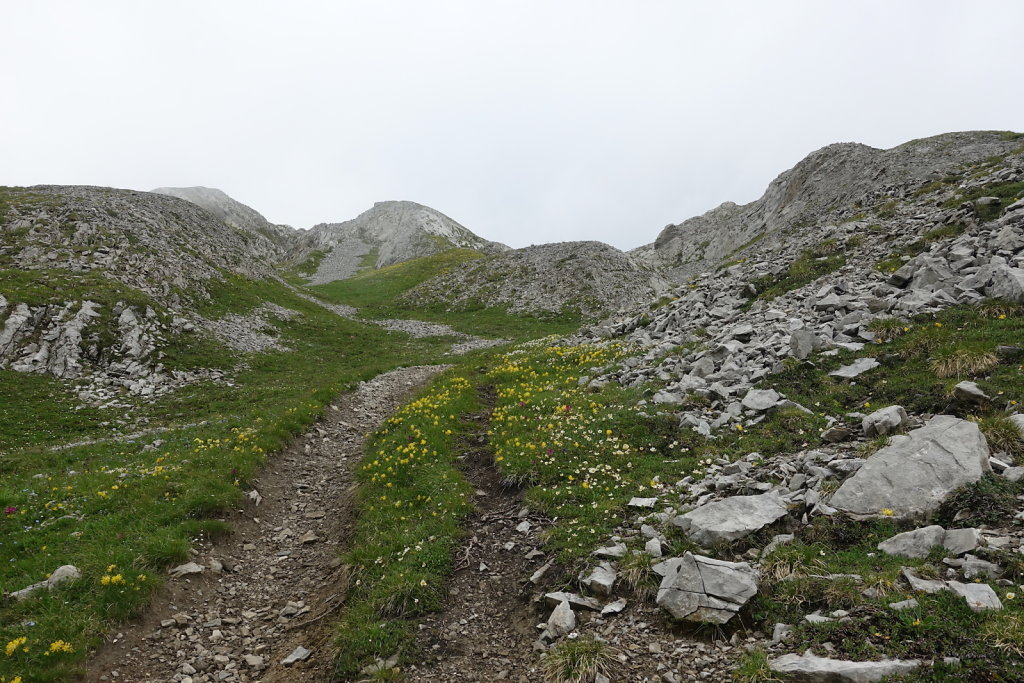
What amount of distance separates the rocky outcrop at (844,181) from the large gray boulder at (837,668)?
120 feet

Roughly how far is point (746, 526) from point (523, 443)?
310 inches

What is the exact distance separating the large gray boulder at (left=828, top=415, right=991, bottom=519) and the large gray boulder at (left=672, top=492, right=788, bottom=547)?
1081 millimetres

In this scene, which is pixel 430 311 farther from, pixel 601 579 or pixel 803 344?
pixel 601 579

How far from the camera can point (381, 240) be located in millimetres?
163375

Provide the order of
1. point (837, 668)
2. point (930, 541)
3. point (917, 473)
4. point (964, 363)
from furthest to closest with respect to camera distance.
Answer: point (964, 363)
point (917, 473)
point (930, 541)
point (837, 668)

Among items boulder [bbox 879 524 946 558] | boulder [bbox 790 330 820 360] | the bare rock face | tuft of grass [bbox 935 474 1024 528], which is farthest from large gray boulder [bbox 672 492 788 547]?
the bare rock face

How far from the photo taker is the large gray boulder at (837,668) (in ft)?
19.0

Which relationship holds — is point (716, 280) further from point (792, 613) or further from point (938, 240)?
point (792, 613)

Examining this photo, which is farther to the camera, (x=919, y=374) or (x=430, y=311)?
(x=430, y=311)

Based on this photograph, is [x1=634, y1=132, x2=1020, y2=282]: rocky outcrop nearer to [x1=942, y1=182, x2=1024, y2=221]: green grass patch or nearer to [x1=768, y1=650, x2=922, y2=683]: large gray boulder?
[x1=942, y1=182, x2=1024, y2=221]: green grass patch

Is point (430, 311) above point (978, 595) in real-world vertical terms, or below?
above

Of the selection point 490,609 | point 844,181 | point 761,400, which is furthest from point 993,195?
point 844,181

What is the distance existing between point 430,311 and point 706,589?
193 feet

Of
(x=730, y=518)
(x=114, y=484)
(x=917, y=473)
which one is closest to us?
(x=917, y=473)
